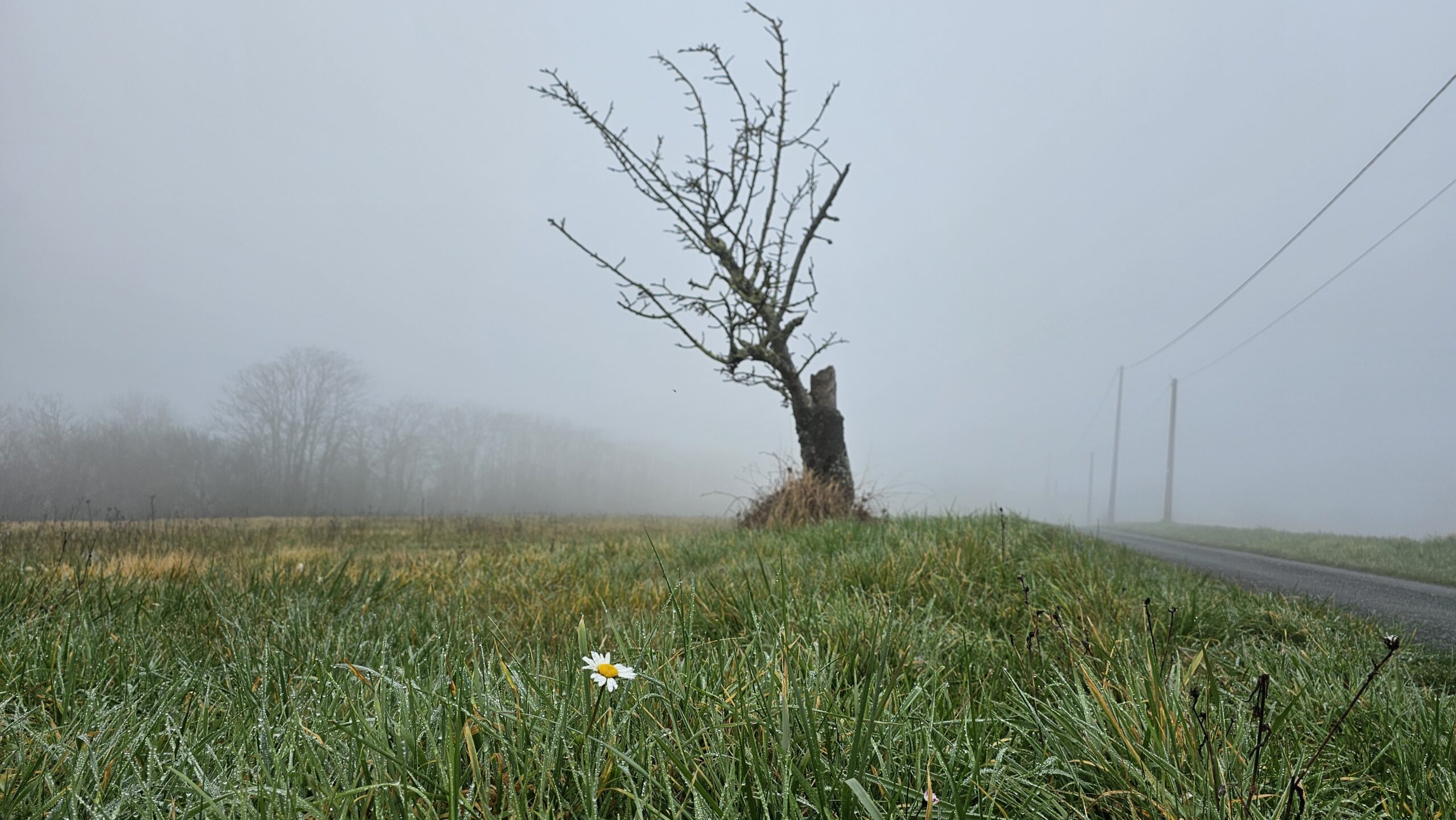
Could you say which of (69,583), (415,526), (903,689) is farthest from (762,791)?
(415,526)

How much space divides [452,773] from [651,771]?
1.37ft

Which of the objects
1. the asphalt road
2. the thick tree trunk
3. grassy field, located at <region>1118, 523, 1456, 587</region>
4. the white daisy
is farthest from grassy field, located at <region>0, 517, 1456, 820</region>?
the thick tree trunk

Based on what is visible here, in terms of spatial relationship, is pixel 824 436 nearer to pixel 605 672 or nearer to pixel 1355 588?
pixel 1355 588

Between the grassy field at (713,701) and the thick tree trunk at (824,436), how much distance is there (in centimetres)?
615

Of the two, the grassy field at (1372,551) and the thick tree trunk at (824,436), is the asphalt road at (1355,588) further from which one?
the thick tree trunk at (824,436)

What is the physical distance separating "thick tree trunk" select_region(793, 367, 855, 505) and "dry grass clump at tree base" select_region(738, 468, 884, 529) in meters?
0.30

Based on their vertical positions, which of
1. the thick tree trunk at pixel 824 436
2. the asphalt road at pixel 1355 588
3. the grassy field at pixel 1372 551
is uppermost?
the thick tree trunk at pixel 824 436

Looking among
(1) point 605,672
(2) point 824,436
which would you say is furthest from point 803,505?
(1) point 605,672

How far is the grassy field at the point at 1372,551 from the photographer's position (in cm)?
688

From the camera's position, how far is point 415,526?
12.4 metres

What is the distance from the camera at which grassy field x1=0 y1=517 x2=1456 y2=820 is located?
1.35 meters

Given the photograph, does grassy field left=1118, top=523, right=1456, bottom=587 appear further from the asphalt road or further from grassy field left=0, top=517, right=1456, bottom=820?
grassy field left=0, top=517, right=1456, bottom=820

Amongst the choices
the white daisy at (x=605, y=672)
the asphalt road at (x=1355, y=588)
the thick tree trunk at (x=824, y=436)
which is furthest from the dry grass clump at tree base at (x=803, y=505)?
the white daisy at (x=605, y=672)

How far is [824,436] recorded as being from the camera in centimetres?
1043
